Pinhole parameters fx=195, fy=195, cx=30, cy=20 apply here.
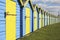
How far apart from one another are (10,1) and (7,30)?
2.15 meters

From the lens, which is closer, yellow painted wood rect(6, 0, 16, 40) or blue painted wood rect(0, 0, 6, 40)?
blue painted wood rect(0, 0, 6, 40)

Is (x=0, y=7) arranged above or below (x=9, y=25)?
above

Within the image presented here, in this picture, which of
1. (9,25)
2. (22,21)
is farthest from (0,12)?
(22,21)

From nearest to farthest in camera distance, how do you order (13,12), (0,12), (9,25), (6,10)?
(0,12) < (6,10) < (9,25) < (13,12)

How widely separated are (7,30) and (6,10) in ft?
4.30

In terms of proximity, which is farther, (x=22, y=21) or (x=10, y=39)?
(x=22, y=21)

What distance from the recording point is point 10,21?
1351 centimetres

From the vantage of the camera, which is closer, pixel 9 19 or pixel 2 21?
pixel 2 21

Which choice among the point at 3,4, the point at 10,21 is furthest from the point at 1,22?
the point at 10,21

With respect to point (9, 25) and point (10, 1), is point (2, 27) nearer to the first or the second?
point (9, 25)

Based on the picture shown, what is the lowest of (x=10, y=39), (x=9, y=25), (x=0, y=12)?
(x=10, y=39)

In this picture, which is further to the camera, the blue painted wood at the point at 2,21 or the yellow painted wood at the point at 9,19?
the yellow painted wood at the point at 9,19

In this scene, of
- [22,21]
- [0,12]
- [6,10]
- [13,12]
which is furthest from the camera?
[22,21]

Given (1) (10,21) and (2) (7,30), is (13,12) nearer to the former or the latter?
(1) (10,21)
